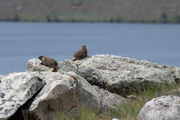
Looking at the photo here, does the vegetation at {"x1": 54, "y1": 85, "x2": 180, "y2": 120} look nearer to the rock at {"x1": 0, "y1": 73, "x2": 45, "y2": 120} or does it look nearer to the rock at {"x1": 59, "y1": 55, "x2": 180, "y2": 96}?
the rock at {"x1": 0, "y1": 73, "x2": 45, "y2": 120}

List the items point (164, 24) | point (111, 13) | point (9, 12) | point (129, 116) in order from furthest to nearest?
point (164, 24) → point (111, 13) → point (9, 12) → point (129, 116)

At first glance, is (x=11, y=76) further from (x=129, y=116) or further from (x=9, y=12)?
(x=9, y=12)

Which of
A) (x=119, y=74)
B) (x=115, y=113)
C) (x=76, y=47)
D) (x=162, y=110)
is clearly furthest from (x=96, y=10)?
(x=162, y=110)

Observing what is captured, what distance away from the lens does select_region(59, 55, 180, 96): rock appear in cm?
1347

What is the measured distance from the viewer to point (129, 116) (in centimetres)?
984

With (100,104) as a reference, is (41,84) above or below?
above

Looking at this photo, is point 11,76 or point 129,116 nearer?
point 129,116

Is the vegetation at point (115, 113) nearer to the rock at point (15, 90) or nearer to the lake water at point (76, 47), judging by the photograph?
the rock at point (15, 90)

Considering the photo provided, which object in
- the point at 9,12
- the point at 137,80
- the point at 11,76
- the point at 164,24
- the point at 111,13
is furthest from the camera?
the point at 164,24

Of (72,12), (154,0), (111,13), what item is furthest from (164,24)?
(72,12)

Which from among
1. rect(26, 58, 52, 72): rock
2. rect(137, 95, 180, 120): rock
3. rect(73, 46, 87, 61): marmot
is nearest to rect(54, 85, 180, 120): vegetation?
rect(137, 95, 180, 120): rock

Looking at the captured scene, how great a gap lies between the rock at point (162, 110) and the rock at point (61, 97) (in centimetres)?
214

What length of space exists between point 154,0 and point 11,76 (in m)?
136

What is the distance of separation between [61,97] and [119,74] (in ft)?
11.7
